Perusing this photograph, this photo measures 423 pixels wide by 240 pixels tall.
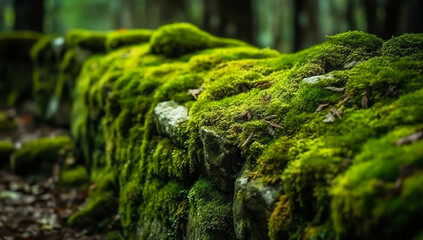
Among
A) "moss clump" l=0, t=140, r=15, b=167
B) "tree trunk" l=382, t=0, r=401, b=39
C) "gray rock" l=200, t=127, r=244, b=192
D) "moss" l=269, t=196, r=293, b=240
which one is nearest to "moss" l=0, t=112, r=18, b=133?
"moss clump" l=0, t=140, r=15, b=167

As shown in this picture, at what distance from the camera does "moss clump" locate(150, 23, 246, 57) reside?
5.21 m

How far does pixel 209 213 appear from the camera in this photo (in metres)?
2.56

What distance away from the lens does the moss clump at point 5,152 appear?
23.2ft

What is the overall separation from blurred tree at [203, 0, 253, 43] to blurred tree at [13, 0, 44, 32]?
7551 mm

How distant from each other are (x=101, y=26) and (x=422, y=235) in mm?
45351

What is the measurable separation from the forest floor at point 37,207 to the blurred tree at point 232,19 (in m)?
7.73

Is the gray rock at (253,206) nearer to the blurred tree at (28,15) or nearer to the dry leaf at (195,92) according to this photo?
the dry leaf at (195,92)

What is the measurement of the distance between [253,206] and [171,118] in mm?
1498

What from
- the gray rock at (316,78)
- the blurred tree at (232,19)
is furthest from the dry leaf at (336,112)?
the blurred tree at (232,19)

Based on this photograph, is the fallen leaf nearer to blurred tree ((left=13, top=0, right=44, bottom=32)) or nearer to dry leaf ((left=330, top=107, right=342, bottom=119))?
dry leaf ((left=330, top=107, right=342, bottom=119))

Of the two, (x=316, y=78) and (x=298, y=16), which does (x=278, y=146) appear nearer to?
(x=316, y=78)

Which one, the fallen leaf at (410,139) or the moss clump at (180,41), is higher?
the moss clump at (180,41)

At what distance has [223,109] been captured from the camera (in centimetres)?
287

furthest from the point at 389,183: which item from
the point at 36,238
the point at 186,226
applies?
the point at 36,238
